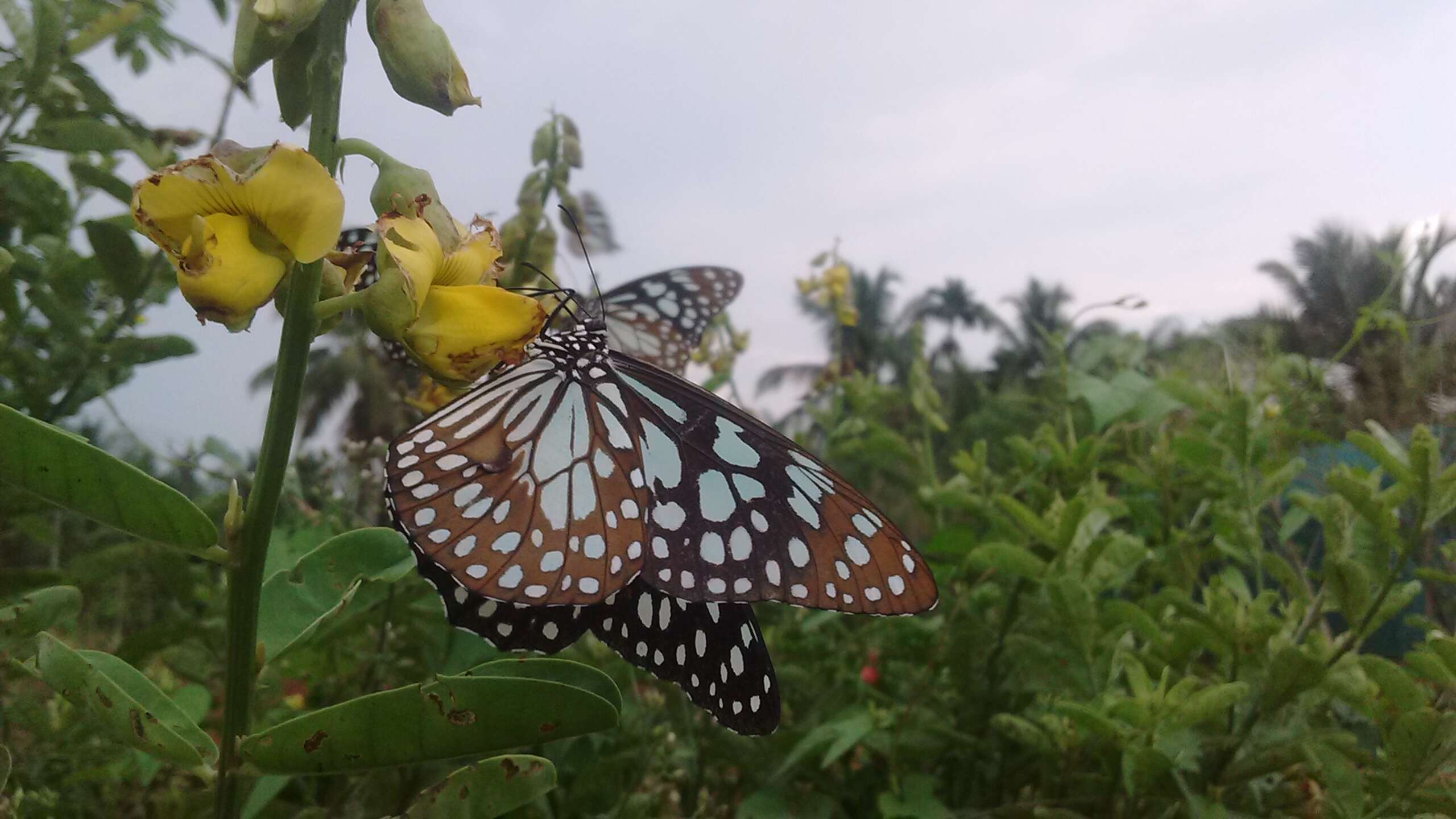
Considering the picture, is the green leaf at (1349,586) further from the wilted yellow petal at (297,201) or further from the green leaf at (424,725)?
the wilted yellow petal at (297,201)

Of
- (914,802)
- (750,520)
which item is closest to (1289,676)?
(914,802)

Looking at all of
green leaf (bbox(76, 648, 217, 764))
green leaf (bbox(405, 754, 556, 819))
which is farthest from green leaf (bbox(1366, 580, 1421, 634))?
green leaf (bbox(76, 648, 217, 764))

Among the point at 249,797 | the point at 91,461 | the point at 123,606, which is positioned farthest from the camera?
the point at 123,606

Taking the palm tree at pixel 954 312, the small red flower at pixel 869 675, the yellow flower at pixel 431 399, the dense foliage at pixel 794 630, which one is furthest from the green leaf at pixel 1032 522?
the palm tree at pixel 954 312

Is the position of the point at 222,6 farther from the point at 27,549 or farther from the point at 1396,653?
the point at 1396,653

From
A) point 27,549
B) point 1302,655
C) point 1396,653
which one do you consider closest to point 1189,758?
point 1302,655

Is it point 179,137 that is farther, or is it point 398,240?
point 179,137

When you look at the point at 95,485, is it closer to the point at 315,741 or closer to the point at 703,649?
the point at 315,741
